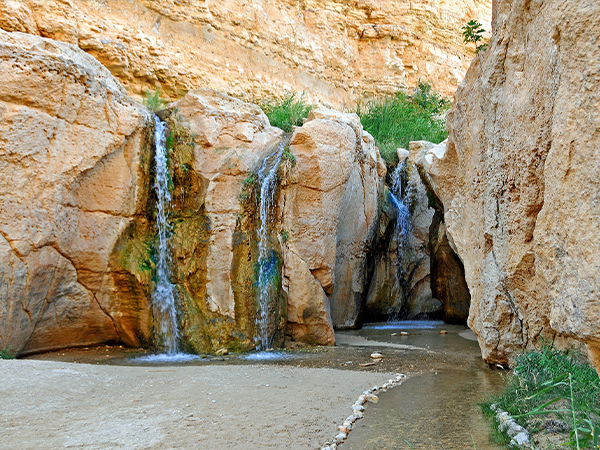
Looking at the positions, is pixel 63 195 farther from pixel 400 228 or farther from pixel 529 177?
pixel 400 228

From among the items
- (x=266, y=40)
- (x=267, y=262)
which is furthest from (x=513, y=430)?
(x=266, y=40)

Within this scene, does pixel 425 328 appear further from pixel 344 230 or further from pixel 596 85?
pixel 596 85

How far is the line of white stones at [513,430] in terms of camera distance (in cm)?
314

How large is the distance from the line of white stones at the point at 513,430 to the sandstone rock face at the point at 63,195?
525 centimetres

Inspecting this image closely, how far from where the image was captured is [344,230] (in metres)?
9.67

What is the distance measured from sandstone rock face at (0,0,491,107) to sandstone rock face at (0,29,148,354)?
4.35 metres

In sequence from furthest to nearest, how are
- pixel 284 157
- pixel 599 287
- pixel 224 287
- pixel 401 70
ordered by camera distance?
pixel 401 70 < pixel 284 157 < pixel 224 287 < pixel 599 287

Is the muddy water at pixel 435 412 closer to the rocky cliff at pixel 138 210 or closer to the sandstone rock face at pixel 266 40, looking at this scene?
the rocky cliff at pixel 138 210

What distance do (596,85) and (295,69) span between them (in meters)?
14.9

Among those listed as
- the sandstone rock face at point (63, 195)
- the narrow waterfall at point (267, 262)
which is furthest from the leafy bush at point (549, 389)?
the sandstone rock face at point (63, 195)

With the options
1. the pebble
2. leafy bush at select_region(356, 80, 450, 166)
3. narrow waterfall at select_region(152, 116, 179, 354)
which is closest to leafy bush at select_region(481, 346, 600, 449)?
the pebble

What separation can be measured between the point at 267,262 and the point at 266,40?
9874mm

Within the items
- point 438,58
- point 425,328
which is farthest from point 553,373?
point 438,58

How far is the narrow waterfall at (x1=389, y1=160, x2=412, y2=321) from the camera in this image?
1190 centimetres
